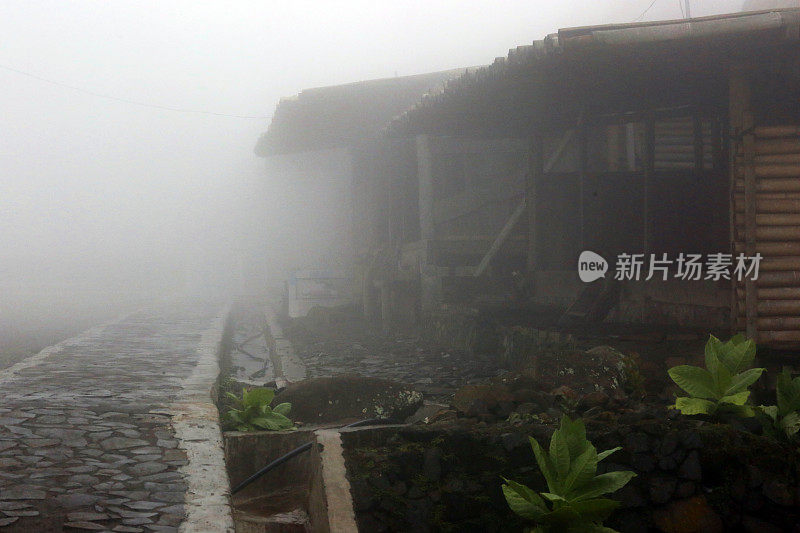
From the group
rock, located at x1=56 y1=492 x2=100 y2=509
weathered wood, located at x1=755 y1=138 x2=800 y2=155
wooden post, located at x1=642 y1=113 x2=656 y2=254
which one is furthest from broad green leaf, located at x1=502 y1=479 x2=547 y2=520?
wooden post, located at x1=642 y1=113 x2=656 y2=254

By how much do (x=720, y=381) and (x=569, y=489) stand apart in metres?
1.67

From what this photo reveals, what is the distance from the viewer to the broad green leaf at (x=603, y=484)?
188 inches

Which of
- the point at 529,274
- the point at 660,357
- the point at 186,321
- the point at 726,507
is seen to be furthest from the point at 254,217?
the point at 726,507

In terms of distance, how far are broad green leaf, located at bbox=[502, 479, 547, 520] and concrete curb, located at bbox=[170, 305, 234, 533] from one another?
1554mm

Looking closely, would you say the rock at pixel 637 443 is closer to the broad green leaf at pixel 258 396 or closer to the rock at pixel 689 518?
the rock at pixel 689 518

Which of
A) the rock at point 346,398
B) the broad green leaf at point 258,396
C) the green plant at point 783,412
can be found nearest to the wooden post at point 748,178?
the green plant at point 783,412

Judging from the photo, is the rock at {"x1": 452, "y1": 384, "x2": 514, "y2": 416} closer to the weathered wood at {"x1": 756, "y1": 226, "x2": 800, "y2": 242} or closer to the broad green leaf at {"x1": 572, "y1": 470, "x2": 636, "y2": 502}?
the broad green leaf at {"x1": 572, "y1": 470, "x2": 636, "y2": 502}

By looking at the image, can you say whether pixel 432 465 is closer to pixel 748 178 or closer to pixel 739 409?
pixel 739 409

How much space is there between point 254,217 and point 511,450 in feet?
143

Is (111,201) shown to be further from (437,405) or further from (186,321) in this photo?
(437,405)

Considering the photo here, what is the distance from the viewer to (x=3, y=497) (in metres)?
4.59

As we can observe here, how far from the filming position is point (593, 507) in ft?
15.2

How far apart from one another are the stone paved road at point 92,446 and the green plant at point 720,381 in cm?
335

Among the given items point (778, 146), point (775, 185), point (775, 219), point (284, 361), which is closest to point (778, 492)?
point (775, 219)
